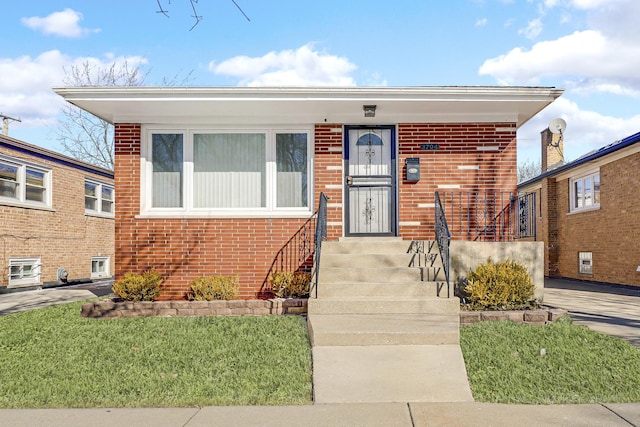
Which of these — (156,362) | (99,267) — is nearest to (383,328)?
(156,362)

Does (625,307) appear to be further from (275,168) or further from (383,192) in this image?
(275,168)

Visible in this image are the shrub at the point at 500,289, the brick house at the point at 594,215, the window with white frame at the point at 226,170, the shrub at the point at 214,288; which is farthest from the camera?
the brick house at the point at 594,215

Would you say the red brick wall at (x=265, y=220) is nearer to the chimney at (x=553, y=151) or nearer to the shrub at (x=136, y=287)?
the shrub at (x=136, y=287)

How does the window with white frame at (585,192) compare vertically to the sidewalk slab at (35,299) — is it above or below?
above

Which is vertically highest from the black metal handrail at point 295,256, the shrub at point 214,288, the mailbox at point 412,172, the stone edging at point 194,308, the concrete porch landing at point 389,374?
the mailbox at point 412,172

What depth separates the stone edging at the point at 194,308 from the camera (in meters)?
7.83

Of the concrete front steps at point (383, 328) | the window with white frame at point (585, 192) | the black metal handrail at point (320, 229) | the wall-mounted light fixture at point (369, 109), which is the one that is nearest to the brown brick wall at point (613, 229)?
the window with white frame at point (585, 192)

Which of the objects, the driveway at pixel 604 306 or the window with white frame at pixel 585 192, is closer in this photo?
the driveway at pixel 604 306

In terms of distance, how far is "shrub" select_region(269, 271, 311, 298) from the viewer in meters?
8.56

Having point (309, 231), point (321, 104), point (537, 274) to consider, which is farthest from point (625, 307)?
point (321, 104)

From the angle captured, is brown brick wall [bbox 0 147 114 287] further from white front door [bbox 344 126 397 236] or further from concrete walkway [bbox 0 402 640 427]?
concrete walkway [bbox 0 402 640 427]

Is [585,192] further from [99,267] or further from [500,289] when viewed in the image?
[99,267]

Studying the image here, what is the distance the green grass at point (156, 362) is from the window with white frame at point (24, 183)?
7.54 metres

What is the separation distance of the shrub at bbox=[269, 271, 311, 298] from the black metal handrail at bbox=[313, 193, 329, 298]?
2.52 ft
